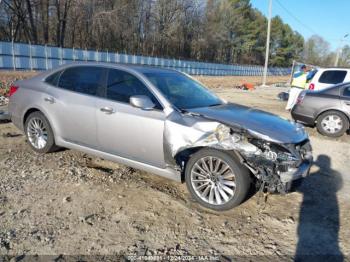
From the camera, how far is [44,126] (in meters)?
5.61

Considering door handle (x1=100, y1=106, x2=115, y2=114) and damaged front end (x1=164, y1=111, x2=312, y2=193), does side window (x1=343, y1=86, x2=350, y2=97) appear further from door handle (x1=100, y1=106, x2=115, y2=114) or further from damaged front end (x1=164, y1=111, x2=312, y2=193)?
door handle (x1=100, y1=106, x2=115, y2=114)

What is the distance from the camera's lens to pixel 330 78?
11.9 m

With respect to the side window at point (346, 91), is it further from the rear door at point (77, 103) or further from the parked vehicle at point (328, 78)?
the rear door at point (77, 103)

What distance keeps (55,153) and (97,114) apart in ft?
4.86

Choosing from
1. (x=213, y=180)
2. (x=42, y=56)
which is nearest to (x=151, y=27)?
(x=42, y=56)

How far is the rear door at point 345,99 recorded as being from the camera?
8.71m

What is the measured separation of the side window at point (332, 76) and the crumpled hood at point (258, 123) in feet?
26.5

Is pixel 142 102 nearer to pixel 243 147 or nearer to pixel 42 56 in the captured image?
pixel 243 147

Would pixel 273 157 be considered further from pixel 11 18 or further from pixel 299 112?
pixel 11 18

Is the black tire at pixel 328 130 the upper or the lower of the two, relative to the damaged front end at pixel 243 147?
lower

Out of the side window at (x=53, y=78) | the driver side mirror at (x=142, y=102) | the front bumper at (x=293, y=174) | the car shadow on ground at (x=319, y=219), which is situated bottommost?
the car shadow on ground at (x=319, y=219)

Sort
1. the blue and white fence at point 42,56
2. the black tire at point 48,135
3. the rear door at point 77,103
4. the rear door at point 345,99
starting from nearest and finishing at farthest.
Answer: the rear door at point 77,103, the black tire at point 48,135, the rear door at point 345,99, the blue and white fence at point 42,56

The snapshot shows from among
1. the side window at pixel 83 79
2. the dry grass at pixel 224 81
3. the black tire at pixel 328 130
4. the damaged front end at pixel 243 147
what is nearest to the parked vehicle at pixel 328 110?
the black tire at pixel 328 130

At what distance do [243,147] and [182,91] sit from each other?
55.8 inches
